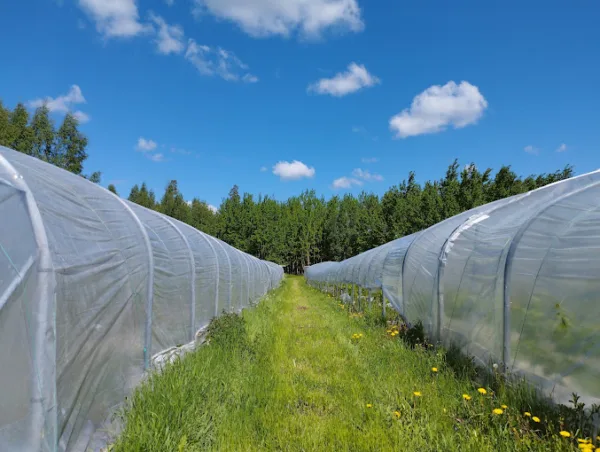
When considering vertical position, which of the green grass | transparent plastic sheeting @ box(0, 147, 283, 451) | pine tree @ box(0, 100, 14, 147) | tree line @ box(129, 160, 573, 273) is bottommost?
the green grass

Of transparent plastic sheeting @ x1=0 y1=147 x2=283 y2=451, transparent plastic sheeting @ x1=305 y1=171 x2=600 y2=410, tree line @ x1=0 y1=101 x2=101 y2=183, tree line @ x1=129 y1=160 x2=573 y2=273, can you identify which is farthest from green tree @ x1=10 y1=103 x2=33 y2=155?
transparent plastic sheeting @ x1=305 y1=171 x2=600 y2=410

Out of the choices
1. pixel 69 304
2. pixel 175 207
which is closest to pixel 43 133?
pixel 175 207

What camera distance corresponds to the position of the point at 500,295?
12.0ft

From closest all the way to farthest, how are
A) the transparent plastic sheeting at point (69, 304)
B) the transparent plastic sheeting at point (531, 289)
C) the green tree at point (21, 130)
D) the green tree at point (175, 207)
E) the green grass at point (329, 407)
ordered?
the transparent plastic sheeting at point (69, 304), the transparent plastic sheeting at point (531, 289), the green grass at point (329, 407), the green tree at point (21, 130), the green tree at point (175, 207)

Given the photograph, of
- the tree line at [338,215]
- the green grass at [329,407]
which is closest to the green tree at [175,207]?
the tree line at [338,215]

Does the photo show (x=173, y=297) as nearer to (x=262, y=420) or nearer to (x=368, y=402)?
(x=262, y=420)

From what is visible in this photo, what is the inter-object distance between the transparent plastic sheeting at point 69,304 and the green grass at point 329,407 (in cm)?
42

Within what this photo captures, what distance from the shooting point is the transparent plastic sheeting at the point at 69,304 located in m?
1.91

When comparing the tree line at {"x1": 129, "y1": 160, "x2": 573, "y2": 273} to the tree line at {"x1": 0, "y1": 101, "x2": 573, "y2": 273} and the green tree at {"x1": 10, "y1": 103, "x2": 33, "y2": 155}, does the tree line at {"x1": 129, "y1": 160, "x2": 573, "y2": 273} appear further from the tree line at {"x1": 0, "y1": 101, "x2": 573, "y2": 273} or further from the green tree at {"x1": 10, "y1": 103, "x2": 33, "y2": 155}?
the green tree at {"x1": 10, "y1": 103, "x2": 33, "y2": 155}

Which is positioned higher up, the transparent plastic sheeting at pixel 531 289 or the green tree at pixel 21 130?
the green tree at pixel 21 130

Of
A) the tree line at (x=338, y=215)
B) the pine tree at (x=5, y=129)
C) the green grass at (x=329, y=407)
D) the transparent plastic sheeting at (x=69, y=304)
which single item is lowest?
the green grass at (x=329, y=407)

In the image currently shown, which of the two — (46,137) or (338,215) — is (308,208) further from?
(46,137)

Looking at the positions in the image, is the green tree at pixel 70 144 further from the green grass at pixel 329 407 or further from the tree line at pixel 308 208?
the green grass at pixel 329 407

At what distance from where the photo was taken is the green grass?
113 inches
